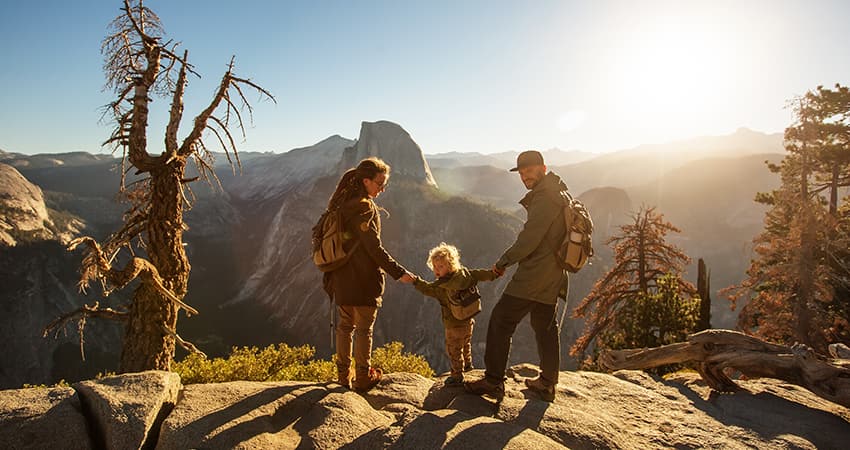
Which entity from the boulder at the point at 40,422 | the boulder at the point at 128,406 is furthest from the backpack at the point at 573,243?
the boulder at the point at 40,422

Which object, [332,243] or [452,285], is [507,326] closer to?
[452,285]

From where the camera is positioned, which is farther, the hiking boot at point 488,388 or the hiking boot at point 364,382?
the hiking boot at point 364,382

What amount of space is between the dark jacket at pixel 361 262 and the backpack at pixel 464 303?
0.82 metres

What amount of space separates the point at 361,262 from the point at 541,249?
204 centimetres

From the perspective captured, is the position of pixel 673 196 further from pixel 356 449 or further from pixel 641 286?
pixel 356 449

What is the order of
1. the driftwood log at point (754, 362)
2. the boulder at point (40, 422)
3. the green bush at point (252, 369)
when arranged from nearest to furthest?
the boulder at point (40, 422) → the driftwood log at point (754, 362) → the green bush at point (252, 369)

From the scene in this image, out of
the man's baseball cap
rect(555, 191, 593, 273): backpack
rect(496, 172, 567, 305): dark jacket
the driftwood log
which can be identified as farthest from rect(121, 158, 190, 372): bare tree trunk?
the driftwood log

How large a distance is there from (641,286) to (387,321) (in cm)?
4027

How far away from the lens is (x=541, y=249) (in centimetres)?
428

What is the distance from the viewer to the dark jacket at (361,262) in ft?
14.3

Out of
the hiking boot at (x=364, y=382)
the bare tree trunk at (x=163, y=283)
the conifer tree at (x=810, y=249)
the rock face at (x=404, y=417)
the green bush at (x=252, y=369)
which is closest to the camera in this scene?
the rock face at (x=404, y=417)

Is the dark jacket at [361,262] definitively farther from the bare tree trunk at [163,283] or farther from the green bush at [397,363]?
the green bush at [397,363]

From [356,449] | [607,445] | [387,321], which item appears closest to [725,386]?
[607,445]

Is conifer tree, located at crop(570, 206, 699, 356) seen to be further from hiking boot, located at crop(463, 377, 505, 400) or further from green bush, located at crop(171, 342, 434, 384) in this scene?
hiking boot, located at crop(463, 377, 505, 400)
